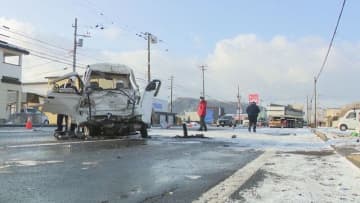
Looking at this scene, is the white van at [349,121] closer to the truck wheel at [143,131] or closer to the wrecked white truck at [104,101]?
the truck wheel at [143,131]

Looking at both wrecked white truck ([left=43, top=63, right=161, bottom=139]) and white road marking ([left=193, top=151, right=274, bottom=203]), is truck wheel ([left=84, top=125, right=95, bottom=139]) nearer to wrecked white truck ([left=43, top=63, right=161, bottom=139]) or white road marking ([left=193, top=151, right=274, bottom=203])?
wrecked white truck ([left=43, top=63, right=161, bottom=139])

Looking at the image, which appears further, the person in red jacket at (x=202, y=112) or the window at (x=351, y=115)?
the window at (x=351, y=115)

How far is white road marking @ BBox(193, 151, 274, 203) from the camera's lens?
5613 mm

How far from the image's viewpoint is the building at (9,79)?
4644cm

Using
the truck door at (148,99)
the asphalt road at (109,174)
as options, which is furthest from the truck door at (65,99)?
the asphalt road at (109,174)

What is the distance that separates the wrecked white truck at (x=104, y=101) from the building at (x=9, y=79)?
104ft

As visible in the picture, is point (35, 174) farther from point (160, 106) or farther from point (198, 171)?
point (160, 106)

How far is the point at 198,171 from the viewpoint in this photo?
7.91 meters

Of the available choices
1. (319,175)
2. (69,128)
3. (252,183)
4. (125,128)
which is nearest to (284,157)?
(319,175)

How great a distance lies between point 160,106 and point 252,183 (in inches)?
2795

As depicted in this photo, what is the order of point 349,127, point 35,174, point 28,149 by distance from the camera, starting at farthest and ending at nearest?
point 349,127 < point 28,149 < point 35,174

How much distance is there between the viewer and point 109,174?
286 inches

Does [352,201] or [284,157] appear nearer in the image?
[352,201]

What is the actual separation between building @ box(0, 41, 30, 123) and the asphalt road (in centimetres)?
3782
